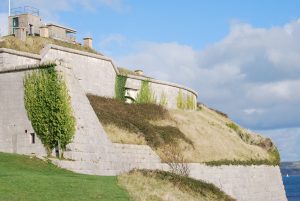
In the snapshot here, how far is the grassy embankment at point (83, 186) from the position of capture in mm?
21303

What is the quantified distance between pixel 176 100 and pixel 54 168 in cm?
3088

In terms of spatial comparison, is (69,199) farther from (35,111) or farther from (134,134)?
(134,134)

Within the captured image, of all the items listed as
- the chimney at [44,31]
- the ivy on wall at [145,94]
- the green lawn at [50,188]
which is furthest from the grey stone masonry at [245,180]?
the chimney at [44,31]

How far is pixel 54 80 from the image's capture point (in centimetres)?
3375

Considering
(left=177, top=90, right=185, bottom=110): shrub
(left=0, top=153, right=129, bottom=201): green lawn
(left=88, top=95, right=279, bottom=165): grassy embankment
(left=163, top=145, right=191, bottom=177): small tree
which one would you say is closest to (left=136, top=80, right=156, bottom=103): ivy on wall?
(left=88, top=95, right=279, bottom=165): grassy embankment

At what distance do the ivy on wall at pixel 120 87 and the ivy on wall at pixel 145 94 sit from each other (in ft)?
7.59

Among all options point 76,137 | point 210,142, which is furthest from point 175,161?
point 210,142

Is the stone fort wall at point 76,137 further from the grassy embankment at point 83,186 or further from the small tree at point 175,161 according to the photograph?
→ the grassy embankment at point 83,186

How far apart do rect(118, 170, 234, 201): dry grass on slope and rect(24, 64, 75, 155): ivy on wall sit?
541 cm

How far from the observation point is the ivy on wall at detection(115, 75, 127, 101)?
50.3 metres

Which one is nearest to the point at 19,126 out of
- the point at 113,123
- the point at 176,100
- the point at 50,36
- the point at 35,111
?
the point at 35,111

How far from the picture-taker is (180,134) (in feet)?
154

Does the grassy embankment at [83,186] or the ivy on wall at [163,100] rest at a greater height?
the ivy on wall at [163,100]

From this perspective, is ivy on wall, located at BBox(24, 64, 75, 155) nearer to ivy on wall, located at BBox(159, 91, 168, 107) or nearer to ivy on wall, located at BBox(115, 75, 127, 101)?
ivy on wall, located at BBox(115, 75, 127, 101)
